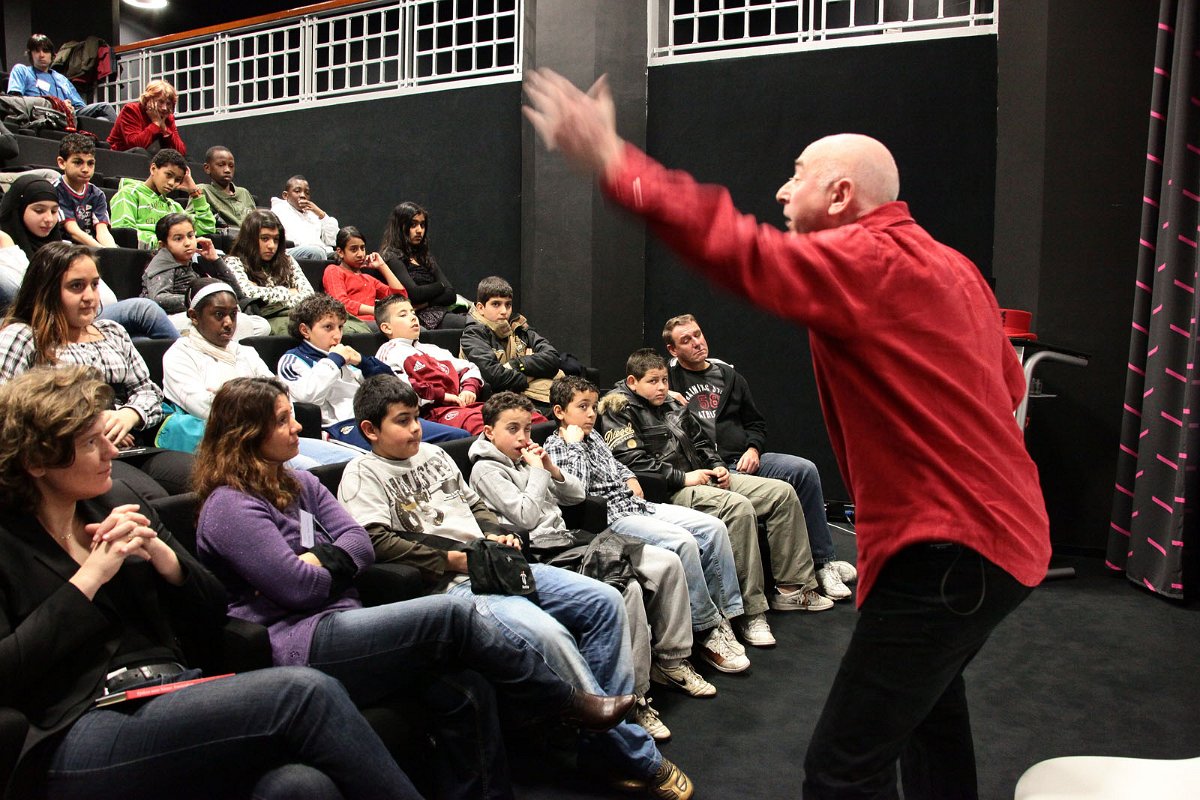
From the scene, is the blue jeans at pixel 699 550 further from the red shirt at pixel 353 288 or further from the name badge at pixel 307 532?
the red shirt at pixel 353 288

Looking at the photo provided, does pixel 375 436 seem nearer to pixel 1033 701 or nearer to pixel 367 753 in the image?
pixel 367 753

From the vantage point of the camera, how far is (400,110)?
19.5 feet

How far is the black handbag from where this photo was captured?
239 cm

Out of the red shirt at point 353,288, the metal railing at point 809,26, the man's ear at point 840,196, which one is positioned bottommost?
the red shirt at point 353,288

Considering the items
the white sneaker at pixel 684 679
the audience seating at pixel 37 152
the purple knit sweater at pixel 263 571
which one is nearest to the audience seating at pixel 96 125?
the audience seating at pixel 37 152

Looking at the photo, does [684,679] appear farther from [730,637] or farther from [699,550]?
[699,550]

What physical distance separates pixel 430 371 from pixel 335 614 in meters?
1.87

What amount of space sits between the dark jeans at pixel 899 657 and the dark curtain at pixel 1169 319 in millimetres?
2933

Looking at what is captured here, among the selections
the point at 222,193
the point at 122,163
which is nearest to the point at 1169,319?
the point at 222,193

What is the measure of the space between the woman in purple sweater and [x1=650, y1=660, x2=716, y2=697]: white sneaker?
659mm

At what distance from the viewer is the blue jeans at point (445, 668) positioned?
2002 mm

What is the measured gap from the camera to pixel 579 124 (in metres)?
1.30

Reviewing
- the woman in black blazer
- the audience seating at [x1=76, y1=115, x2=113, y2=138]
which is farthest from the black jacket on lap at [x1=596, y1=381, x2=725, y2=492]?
the audience seating at [x1=76, y1=115, x2=113, y2=138]

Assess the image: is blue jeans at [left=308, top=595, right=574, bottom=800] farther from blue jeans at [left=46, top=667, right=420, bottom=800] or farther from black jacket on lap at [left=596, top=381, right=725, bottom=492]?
black jacket on lap at [left=596, top=381, right=725, bottom=492]
